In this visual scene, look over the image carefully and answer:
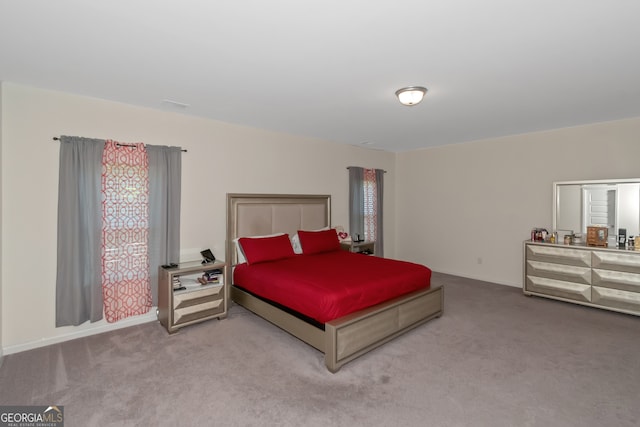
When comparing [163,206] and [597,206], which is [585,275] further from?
[163,206]

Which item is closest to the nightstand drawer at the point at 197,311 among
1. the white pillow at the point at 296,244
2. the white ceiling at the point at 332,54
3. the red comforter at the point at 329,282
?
the red comforter at the point at 329,282

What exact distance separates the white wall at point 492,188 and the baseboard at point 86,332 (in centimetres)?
496

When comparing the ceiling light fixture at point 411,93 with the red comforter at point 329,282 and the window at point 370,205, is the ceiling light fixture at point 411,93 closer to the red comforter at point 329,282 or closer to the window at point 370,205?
the red comforter at point 329,282

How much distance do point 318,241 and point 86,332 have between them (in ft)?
9.67

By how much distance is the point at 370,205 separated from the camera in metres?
6.23

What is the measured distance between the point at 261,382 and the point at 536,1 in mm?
3098

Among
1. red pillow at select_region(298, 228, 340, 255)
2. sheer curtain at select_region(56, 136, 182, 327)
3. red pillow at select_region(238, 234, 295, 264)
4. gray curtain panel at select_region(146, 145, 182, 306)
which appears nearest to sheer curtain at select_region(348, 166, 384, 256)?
red pillow at select_region(298, 228, 340, 255)

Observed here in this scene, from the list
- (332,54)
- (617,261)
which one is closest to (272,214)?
(332,54)

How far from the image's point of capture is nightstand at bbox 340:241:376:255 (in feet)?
17.3

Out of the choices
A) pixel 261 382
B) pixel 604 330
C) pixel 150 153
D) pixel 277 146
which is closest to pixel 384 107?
pixel 277 146

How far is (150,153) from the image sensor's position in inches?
140

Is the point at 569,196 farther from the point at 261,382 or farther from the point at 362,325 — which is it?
the point at 261,382

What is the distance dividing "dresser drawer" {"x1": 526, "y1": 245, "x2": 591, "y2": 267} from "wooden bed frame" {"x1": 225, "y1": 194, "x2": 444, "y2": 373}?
1808 mm

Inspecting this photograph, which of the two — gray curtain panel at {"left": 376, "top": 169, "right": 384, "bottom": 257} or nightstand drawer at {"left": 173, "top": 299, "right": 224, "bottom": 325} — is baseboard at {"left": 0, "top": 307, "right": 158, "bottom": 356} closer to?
nightstand drawer at {"left": 173, "top": 299, "right": 224, "bottom": 325}
